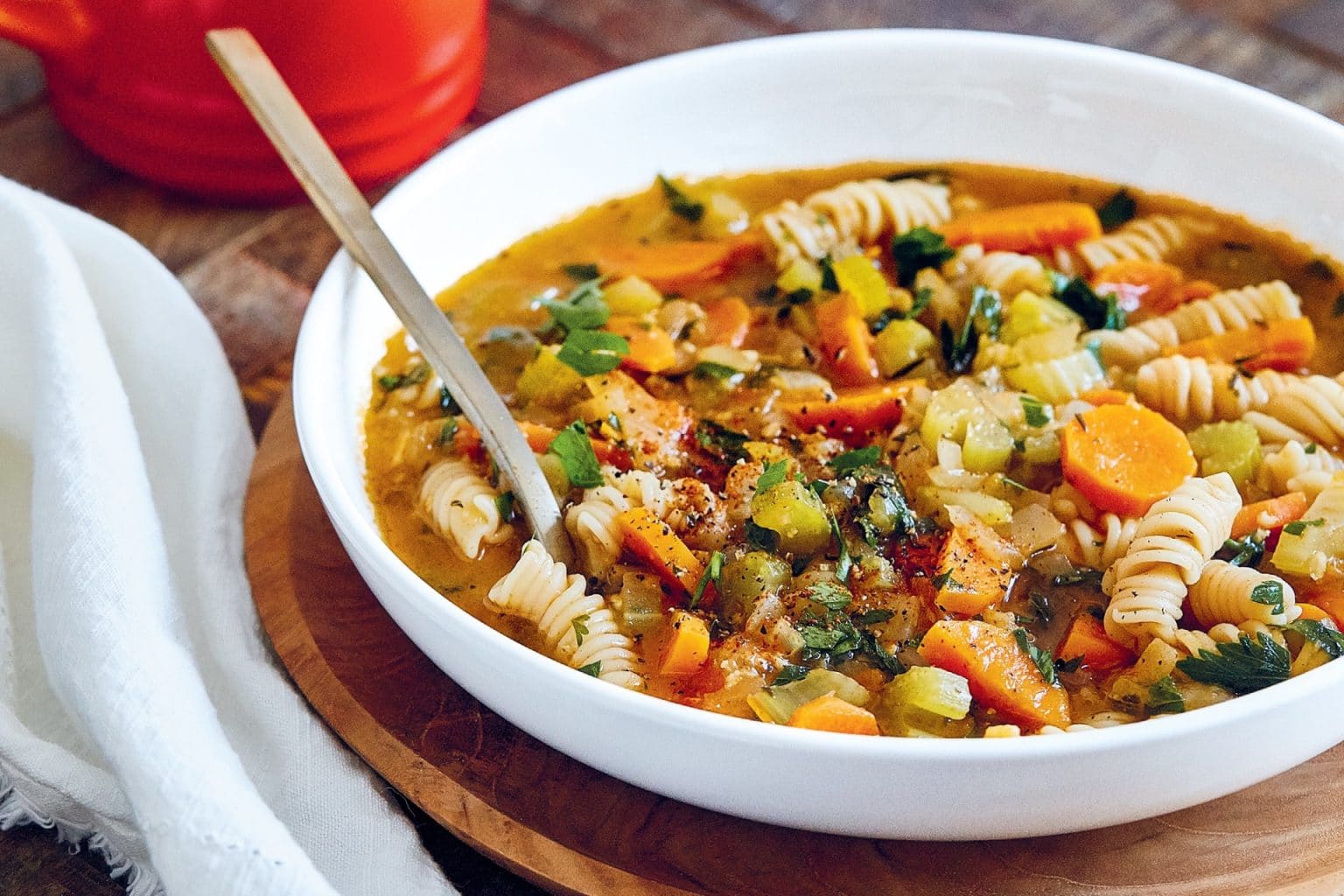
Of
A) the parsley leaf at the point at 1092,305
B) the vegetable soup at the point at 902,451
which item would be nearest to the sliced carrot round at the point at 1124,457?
the vegetable soup at the point at 902,451

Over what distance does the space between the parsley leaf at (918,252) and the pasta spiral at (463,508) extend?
4.51 feet

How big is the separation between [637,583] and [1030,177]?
2.03 m

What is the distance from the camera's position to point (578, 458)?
3.36m

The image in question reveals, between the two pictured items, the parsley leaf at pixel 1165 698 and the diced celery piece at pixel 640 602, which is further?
the diced celery piece at pixel 640 602

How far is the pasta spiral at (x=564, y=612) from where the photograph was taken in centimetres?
293

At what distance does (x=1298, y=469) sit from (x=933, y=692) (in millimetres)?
1142

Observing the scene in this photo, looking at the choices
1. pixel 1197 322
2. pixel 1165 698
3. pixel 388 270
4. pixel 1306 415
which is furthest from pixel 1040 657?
pixel 388 270

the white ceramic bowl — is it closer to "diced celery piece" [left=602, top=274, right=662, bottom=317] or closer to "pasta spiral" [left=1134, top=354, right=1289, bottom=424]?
"diced celery piece" [left=602, top=274, right=662, bottom=317]

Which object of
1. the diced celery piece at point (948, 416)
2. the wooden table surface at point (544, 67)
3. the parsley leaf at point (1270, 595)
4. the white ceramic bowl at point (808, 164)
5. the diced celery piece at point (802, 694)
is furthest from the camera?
the wooden table surface at point (544, 67)

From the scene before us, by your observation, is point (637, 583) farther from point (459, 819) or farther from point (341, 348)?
point (341, 348)

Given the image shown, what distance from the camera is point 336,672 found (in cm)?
308

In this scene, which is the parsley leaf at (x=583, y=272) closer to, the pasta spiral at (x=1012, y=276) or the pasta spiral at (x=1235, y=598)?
the pasta spiral at (x=1012, y=276)

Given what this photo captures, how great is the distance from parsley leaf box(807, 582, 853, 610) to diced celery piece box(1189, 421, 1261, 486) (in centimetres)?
98

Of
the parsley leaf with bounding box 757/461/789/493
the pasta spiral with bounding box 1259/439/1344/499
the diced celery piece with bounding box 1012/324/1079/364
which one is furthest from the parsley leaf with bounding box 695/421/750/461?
the pasta spiral with bounding box 1259/439/1344/499
